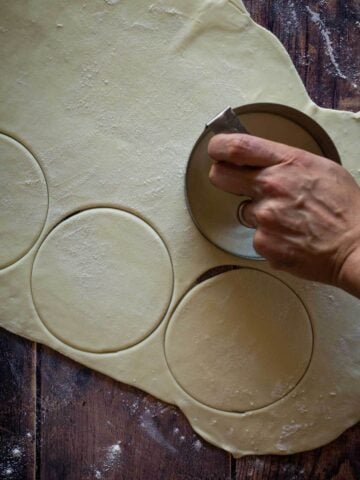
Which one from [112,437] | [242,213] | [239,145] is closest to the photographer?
[239,145]

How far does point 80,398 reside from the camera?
3.65ft

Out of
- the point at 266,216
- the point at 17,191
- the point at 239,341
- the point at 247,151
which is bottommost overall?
the point at 239,341

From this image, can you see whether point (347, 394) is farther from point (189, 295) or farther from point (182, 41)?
point (182, 41)

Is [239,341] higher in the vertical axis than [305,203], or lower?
lower

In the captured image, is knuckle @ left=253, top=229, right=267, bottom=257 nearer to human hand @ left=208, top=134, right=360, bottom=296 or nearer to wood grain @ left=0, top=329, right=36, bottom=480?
human hand @ left=208, top=134, right=360, bottom=296

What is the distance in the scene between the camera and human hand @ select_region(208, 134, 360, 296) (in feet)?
2.81

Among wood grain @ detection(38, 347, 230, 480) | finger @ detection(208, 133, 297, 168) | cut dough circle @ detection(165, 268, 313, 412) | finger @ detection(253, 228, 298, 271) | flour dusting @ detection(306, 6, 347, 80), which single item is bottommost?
wood grain @ detection(38, 347, 230, 480)

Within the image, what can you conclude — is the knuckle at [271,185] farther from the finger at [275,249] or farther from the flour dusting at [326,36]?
the flour dusting at [326,36]

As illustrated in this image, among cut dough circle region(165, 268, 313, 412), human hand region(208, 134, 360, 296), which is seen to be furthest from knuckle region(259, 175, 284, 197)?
cut dough circle region(165, 268, 313, 412)

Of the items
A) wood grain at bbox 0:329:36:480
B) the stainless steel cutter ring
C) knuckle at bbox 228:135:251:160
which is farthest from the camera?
wood grain at bbox 0:329:36:480

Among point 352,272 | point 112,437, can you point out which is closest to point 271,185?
point 352,272

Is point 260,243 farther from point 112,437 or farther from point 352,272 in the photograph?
point 112,437

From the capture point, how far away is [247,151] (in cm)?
84

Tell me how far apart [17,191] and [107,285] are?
29 centimetres
